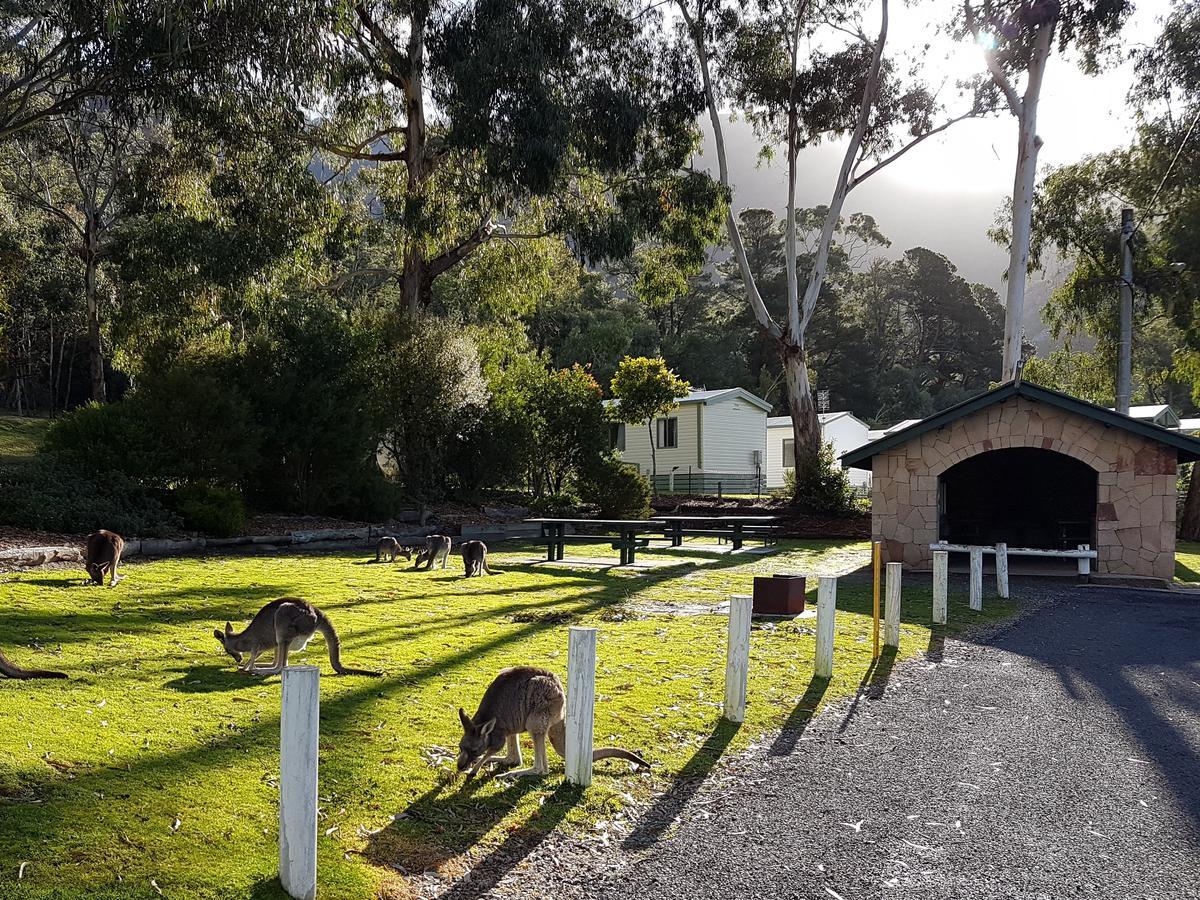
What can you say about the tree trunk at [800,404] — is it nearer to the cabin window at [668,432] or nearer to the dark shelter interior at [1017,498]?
the dark shelter interior at [1017,498]

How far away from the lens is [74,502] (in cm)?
1556

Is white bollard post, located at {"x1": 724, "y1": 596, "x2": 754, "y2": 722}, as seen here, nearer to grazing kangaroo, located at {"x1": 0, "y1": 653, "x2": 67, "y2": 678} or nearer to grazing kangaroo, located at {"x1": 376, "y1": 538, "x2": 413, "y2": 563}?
grazing kangaroo, located at {"x1": 0, "y1": 653, "x2": 67, "y2": 678}

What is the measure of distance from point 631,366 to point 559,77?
12004 mm

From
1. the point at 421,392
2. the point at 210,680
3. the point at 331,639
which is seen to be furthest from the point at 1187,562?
the point at 210,680

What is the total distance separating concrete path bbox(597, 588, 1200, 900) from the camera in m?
4.24

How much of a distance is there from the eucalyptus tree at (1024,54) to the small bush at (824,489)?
18.1 ft

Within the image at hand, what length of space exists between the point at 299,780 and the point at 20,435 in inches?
1577

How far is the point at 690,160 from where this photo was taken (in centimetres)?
2866

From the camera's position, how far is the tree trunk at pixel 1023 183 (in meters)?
27.3

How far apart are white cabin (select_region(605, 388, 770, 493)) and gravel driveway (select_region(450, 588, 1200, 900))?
3165cm

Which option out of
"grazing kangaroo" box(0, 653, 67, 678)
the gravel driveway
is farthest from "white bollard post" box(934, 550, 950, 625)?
"grazing kangaroo" box(0, 653, 67, 678)

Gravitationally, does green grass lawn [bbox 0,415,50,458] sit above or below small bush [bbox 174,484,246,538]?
above

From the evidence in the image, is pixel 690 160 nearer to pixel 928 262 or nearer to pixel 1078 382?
pixel 1078 382

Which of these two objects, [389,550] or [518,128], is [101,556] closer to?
[389,550]
